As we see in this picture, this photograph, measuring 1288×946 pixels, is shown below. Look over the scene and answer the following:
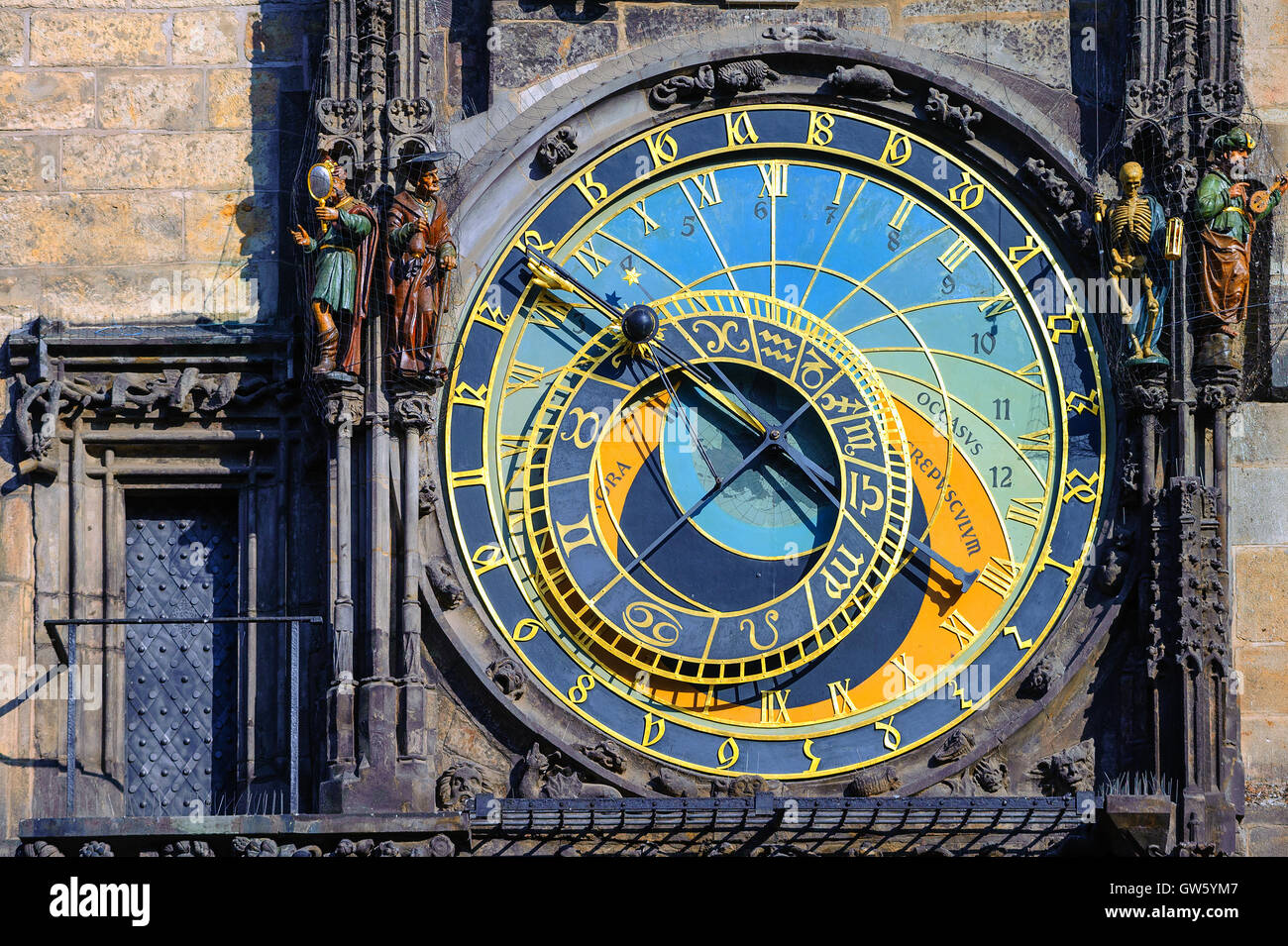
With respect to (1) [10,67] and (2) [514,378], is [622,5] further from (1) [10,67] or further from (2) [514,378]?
(1) [10,67]

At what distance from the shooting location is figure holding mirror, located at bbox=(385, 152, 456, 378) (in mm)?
17062

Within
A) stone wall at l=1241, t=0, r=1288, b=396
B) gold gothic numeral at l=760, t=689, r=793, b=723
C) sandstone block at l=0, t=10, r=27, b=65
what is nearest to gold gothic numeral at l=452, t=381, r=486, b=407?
gold gothic numeral at l=760, t=689, r=793, b=723

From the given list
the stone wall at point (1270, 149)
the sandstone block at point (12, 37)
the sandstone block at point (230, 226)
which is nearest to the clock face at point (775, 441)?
the stone wall at point (1270, 149)

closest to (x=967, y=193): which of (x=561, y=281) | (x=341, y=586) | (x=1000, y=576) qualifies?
(x=1000, y=576)

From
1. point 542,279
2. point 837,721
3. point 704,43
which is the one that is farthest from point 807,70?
point 837,721

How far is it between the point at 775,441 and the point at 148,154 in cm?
352

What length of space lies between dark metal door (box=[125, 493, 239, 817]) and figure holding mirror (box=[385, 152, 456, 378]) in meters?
1.38

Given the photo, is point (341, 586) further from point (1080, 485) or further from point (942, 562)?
point (1080, 485)

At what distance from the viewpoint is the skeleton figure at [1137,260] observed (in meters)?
17.2

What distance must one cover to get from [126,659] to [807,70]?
443 centimetres

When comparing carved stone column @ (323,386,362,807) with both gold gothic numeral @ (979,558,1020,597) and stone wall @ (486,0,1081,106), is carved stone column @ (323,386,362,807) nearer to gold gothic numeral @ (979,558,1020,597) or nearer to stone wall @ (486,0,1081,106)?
stone wall @ (486,0,1081,106)

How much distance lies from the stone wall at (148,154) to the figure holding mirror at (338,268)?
0.70m

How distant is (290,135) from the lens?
18.0m

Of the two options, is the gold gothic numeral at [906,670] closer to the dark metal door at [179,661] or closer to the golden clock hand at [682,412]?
the golden clock hand at [682,412]
